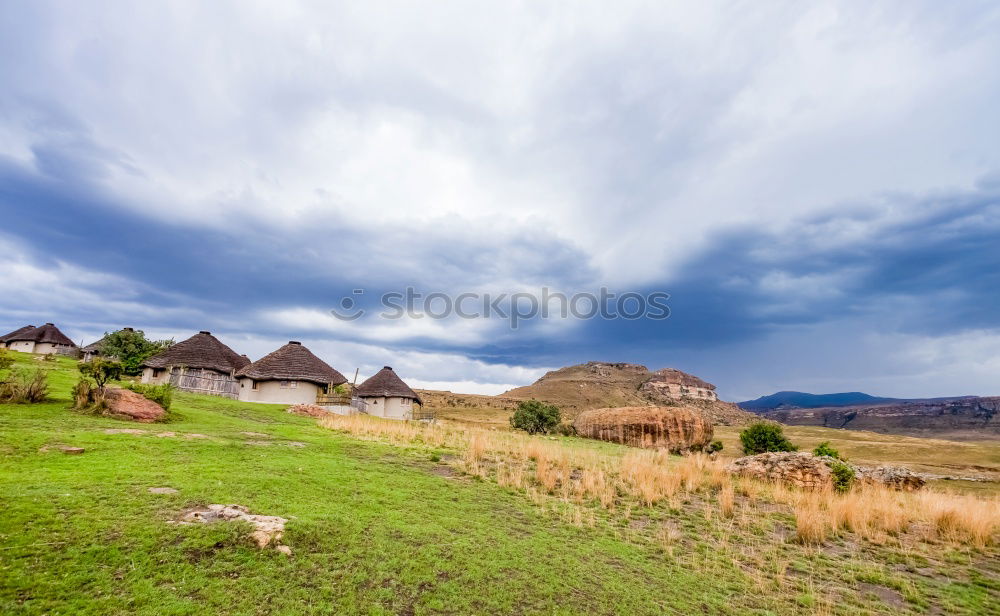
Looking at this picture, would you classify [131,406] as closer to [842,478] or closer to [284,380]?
[284,380]

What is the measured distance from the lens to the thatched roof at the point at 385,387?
44594mm

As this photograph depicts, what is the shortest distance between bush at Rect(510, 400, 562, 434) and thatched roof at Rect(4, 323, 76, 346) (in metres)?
70.0

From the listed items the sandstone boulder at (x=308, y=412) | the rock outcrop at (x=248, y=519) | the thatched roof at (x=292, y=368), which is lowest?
the rock outcrop at (x=248, y=519)

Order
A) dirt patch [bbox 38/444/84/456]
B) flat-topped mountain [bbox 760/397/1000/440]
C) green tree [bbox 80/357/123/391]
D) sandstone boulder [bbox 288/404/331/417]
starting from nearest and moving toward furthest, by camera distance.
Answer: dirt patch [bbox 38/444/84/456] → green tree [bbox 80/357/123/391] → sandstone boulder [bbox 288/404/331/417] → flat-topped mountain [bbox 760/397/1000/440]

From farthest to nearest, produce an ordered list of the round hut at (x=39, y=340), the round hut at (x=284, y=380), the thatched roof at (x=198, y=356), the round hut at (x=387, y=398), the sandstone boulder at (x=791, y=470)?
the round hut at (x=39, y=340)
the round hut at (x=387, y=398)
the thatched roof at (x=198, y=356)
the round hut at (x=284, y=380)
the sandstone boulder at (x=791, y=470)

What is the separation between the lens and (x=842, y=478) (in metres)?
15.2

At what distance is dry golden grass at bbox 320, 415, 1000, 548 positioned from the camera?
1020cm

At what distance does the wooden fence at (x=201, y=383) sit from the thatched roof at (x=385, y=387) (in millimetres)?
11536

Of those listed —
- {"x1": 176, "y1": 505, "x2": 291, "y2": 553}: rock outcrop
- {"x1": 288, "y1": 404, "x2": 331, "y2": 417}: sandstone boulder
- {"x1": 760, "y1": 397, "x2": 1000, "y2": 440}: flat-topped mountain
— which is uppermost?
{"x1": 288, "y1": 404, "x2": 331, "y2": 417}: sandstone boulder

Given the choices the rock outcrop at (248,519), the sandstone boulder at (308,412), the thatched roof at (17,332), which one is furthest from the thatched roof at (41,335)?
the rock outcrop at (248,519)

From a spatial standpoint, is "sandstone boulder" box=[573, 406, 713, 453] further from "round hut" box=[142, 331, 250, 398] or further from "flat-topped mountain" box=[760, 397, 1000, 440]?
"flat-topped mountain" box=[760, 397, 1000, 440]

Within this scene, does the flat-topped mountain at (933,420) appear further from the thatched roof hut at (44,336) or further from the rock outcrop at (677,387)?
the thatched roof hut at (44,336)

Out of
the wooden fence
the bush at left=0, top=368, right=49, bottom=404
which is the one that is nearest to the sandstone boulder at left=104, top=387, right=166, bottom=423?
the bush at left=0, top=368, right=49, bottom=404

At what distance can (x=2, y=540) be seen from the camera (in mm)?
4719
